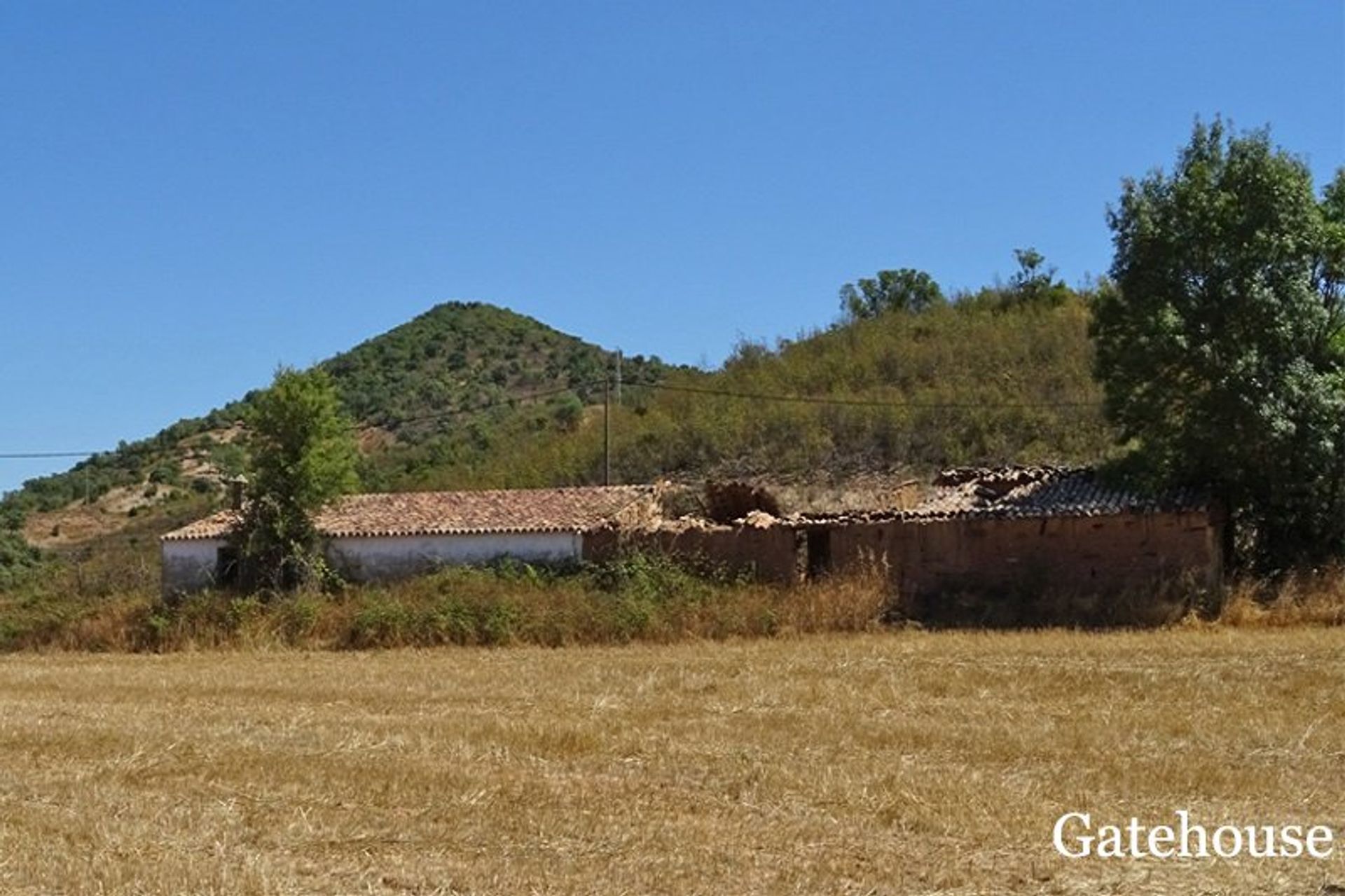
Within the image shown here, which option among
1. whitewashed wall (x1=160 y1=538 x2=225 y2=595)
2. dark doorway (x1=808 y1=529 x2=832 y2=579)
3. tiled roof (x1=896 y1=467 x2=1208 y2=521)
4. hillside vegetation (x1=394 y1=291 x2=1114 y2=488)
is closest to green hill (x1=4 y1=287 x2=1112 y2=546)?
hillside vegetation (x1=394 y1=291 x2=1114 y2=488)

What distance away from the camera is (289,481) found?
125 feet

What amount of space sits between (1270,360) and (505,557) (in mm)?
17623

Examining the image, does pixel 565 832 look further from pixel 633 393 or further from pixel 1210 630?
pixel 633 393

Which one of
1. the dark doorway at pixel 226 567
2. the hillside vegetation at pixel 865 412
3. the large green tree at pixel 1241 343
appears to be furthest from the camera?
the hillside vegetation at pixel 865 412

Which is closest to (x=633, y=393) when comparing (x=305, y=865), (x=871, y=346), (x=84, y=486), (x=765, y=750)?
(x=871, y=346)

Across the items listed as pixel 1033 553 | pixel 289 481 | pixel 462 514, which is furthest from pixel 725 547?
pixel 289 481

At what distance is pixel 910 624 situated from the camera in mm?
31516

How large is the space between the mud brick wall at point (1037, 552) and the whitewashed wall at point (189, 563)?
1605 centimetres

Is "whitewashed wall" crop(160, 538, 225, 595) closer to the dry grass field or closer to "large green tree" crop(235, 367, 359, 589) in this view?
"large green tree" crop(235, 367, 359, 589)

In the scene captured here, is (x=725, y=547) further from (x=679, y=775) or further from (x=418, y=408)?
(x=418, y=408)

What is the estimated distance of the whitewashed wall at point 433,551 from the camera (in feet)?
122

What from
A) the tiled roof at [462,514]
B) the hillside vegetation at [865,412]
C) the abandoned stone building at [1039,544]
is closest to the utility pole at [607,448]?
the hillside vegetation at [865,412]

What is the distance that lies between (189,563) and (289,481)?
160 inches

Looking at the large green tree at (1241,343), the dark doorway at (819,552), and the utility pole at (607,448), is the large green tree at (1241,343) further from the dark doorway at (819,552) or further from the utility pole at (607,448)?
the utility pole at (607,448)
